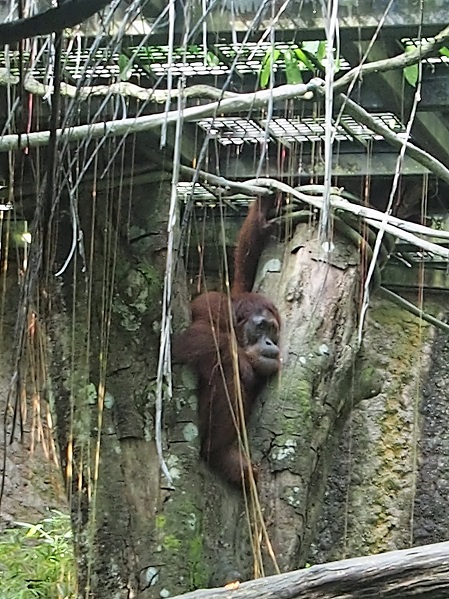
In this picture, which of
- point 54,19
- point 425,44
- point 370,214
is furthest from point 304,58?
point 54,19

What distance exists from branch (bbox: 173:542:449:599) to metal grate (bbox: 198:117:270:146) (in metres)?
1.64

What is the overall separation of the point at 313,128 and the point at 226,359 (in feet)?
2.75

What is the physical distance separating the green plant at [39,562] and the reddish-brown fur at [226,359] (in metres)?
0.78

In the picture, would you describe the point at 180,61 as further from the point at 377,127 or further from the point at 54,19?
the point at 54,19

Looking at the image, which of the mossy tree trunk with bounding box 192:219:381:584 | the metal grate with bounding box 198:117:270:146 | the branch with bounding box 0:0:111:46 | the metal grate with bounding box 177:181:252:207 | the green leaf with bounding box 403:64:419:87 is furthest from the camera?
the metal grate with bounding box 177:181:252:207

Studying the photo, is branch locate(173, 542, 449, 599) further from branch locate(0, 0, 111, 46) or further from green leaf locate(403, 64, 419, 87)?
green leaf locate(403, 64, 419, 87)

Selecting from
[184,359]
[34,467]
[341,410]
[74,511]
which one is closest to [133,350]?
[184,359]

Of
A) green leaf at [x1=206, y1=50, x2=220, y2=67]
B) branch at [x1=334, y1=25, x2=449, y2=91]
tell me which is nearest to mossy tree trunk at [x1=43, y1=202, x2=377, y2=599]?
green leaf at [x1=206, y1=50, x2=220, y2=67]

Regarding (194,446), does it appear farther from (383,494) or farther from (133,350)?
(383,494)

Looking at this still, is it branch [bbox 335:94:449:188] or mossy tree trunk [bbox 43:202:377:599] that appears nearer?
branch [bbox 335:94:449:188]

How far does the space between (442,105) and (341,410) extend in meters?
1.12

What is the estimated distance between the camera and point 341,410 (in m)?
3.47

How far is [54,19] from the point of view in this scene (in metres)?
1.11

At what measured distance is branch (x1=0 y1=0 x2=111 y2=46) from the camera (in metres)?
1.08
